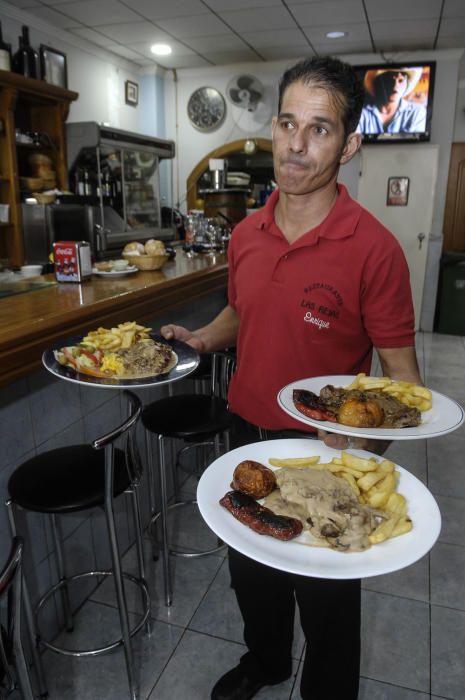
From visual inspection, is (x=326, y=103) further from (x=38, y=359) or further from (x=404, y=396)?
(x=38, y=359)

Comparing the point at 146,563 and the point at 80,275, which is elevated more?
the point at 80,275

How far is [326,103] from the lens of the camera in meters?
1.36

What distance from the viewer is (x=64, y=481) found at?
5.12ft

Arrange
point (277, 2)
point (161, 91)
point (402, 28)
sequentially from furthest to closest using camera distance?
1. point (161, 91)
2. point (402, 28)
3. point (277, 2)

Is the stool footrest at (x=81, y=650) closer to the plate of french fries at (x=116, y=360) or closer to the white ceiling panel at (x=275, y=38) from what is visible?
the plate of french fries at (x=116, y=360)

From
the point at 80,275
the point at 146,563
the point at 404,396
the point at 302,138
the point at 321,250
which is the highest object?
the point at 302,138

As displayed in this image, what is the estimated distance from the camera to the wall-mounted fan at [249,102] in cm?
666

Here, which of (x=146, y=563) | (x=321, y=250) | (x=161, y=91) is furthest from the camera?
(x=161, y=91)

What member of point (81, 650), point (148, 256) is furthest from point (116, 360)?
point (148, 256)

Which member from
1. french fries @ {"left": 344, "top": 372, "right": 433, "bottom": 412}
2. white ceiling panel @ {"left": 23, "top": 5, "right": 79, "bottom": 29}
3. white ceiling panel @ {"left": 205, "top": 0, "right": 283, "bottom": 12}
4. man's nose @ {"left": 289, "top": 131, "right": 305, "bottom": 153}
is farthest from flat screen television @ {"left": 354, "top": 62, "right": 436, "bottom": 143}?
french fries @ {"left": 344, "top": 372, "right": 433, "bottom": 412}

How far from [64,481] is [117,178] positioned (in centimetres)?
446

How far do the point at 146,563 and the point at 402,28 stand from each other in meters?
5.66

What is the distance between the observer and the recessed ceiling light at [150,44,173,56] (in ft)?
19.8

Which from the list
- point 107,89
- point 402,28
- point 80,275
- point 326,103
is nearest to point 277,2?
point 402,28
